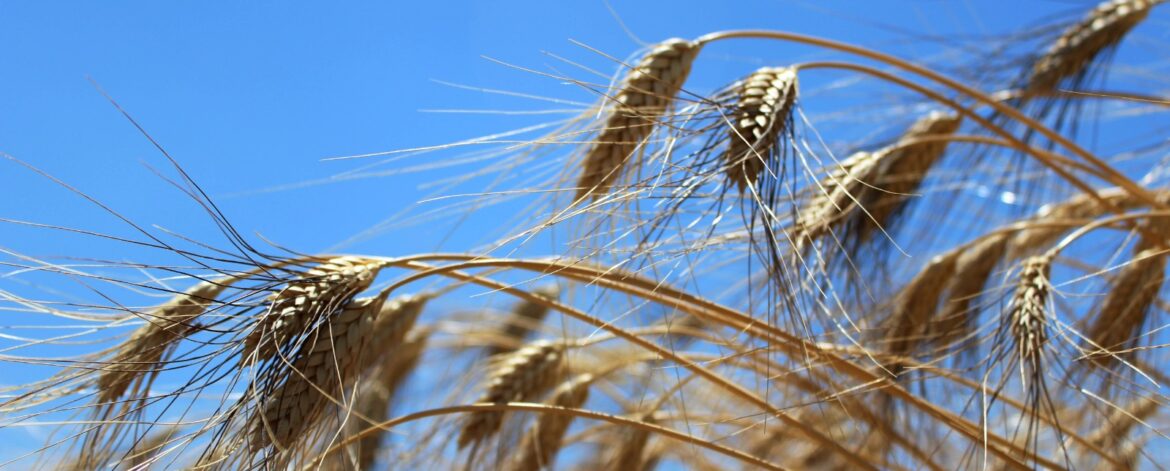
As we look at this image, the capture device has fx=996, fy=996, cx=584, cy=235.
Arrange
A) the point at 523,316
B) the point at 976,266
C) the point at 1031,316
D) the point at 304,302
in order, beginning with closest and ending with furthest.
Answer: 1. the point at 304,302
2. the point at 1031,316
3. the point at 976,266
4. the point at 523,316

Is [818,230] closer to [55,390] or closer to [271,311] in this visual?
[271,311]

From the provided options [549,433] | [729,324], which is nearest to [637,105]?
[729,324]

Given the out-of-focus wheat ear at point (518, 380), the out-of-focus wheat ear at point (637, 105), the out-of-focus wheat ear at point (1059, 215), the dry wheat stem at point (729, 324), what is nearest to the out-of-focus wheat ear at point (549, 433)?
the out-of-focus wheat ear at point (518, 380)

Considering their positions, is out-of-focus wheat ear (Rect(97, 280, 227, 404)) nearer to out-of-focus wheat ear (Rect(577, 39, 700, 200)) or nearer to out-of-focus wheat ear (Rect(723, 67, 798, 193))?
out-of-focus wheat ear (Rect(577, 39, 700, 200))

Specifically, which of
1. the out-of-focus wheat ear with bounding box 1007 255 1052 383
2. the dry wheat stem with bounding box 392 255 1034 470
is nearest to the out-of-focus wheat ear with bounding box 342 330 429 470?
the dry wheat stem with bounding box 392 255 1034 470

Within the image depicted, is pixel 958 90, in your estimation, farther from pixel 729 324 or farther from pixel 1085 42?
pixel 729 324

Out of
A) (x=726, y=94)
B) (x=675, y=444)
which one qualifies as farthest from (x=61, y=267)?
(x=675, y=444)
